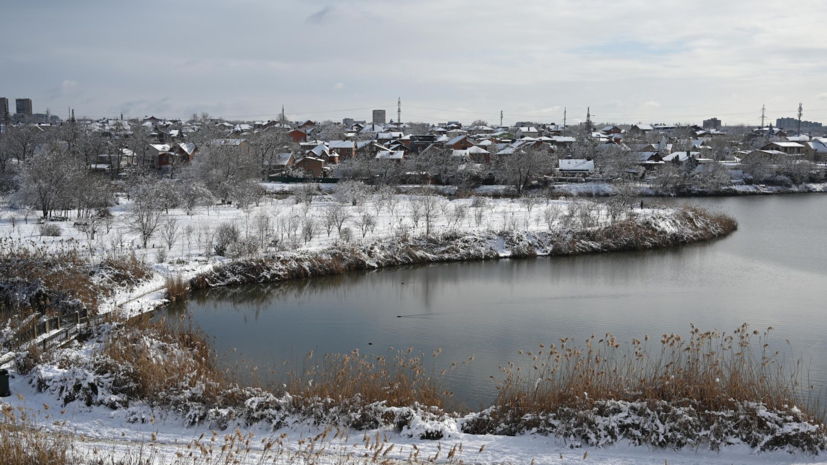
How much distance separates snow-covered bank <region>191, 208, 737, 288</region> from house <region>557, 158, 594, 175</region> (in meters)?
20.8

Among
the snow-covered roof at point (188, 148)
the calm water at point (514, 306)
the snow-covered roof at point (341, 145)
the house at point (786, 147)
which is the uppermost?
the house at point (786, 147)

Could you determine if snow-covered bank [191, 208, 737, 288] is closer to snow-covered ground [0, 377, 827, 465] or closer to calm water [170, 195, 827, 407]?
calm water [170, 195, 827, 407]

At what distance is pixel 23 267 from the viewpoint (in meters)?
13.6

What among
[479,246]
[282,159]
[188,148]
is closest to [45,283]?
[479,246]

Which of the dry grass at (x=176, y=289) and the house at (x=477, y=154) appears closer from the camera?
the dry grass at (x=176, y=289)

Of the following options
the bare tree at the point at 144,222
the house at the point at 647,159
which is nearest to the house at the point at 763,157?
the house at the point at 647,159

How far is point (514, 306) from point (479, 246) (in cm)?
630

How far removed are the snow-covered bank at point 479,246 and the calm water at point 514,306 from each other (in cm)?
46

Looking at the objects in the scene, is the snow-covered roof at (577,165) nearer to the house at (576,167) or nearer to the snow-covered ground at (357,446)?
the house at (576,167)

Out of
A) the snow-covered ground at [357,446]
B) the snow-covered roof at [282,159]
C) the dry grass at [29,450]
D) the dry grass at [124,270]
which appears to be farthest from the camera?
the snow-covered roof at [282,159]

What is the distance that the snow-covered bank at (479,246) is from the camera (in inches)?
680

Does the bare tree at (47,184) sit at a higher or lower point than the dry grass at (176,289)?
higher

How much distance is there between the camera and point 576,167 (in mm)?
48219

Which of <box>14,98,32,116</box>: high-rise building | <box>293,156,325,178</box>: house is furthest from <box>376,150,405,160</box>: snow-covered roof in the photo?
<box>14,98,32,116</box>: high-rise building
